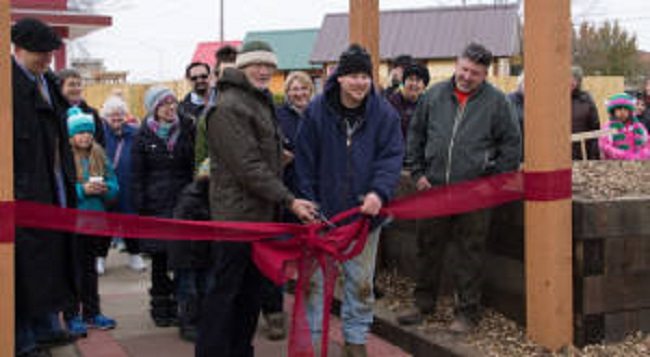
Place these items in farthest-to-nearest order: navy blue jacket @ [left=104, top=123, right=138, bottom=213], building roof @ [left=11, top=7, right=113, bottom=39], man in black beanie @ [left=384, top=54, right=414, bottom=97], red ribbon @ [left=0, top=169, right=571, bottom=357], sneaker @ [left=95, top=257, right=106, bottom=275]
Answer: building roof @ [left=11, top=7, right=113, bottom=39], sneaker @ [left=95, top=257, right=106, bottom=275], navy blue jacket @ [left=104, top=123, right=138, bottom=213], man in black beanie @ [left=384, top=54, right=414, bottom=97], red ribbon @ [left=0, top=169, right=571, bottom=357]

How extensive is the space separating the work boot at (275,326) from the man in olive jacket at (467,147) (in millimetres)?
1177

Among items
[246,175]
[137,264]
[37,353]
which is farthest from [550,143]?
[137,264]

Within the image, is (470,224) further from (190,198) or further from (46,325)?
(46,325)

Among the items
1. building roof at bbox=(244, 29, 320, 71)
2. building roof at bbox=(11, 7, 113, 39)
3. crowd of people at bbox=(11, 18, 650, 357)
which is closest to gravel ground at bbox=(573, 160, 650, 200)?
crowd of people at bbox=(11, 18, 650, 357)

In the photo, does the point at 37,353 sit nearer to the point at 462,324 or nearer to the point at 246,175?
the point at 246,175

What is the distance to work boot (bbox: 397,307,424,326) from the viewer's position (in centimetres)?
513

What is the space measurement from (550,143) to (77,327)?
11.0ft

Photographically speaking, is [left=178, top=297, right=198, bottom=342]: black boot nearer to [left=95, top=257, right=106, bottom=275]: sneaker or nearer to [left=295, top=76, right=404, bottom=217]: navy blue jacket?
[left=295, top=76, right=404, bottom=217]: navy blue jacket

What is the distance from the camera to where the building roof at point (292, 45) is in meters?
46.7

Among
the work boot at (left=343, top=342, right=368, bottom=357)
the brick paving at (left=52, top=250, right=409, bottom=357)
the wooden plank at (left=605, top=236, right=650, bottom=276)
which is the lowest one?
the brick paving at (left=52, top=250, right=409, bottom=357)

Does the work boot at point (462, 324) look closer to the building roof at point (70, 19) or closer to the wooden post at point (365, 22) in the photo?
the wooden post at point (365, 22)

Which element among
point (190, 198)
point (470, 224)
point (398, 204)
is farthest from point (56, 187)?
point (470, 224)

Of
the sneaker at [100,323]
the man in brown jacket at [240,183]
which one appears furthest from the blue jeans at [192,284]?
the man in brown jacket at [240,183]

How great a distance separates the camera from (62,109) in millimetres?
4738
